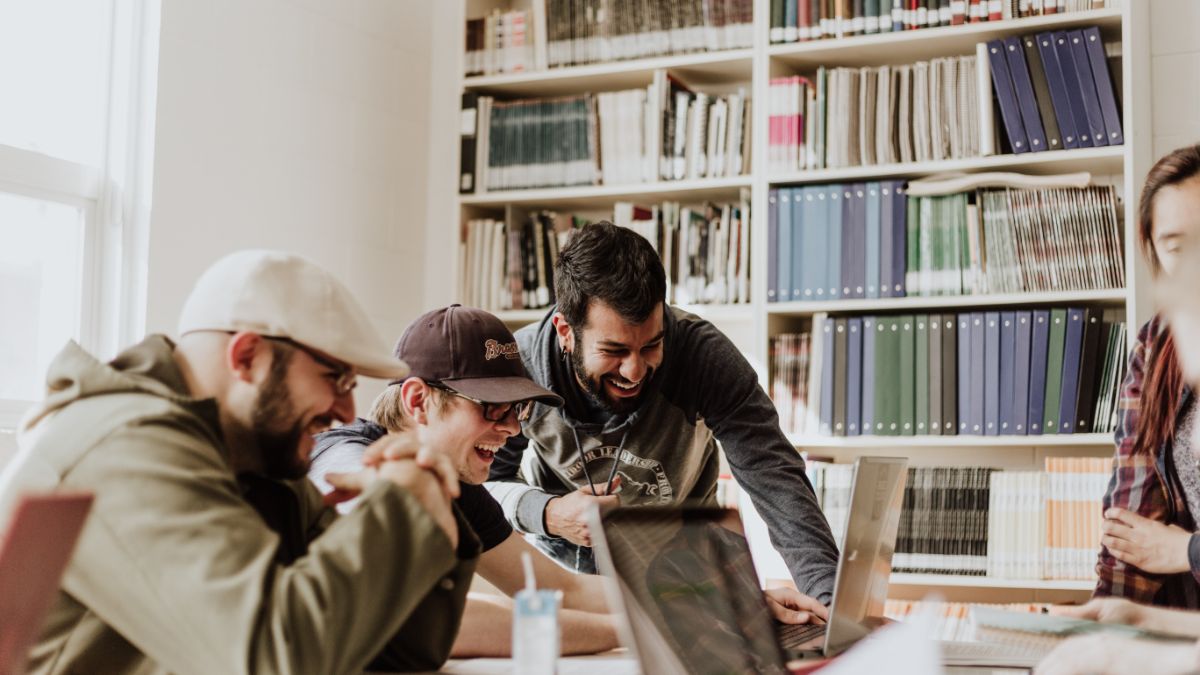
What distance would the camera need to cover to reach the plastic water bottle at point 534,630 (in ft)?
4.16

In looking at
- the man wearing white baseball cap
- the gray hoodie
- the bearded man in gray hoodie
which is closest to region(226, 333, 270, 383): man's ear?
the man wearing white baseball cap

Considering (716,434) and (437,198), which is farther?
(437,198)

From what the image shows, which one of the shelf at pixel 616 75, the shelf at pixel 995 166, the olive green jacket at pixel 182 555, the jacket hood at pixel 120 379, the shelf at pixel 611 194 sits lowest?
the olive green jacket at pixel 182 555

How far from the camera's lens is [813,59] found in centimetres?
360

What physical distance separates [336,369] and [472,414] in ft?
2.32

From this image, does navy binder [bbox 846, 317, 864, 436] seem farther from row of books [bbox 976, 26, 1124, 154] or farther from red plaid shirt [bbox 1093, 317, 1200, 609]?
red plaid shirt [bbox 1093, 317, 1200, 609]

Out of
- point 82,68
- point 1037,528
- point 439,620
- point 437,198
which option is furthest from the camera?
point 437,198

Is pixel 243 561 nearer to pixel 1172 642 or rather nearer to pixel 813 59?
pixel 1172 642

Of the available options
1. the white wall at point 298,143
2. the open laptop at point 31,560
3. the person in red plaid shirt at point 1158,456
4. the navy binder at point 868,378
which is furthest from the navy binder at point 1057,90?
the open laptop at point 31,560

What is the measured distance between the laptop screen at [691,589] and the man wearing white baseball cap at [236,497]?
0.19 metres

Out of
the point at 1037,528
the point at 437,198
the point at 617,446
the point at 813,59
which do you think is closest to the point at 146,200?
the point at 437,198

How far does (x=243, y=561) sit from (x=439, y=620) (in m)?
0.37

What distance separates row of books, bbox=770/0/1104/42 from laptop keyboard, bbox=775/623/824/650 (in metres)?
2.14

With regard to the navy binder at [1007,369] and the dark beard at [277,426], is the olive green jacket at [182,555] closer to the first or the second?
the dark beard at [277,426]
